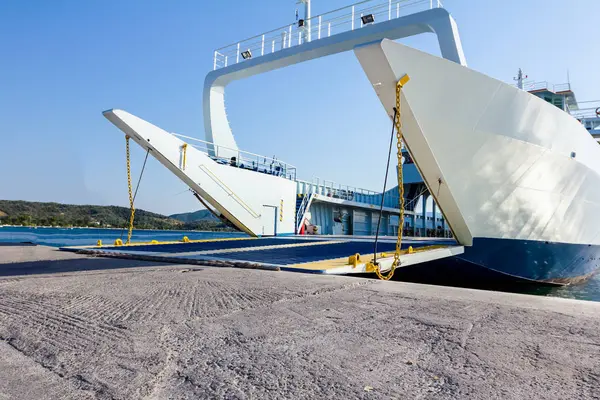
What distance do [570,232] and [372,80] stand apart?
7959 millimetres

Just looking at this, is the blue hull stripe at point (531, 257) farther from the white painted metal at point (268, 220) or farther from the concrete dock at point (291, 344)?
the white painted metal at point (268, 220)

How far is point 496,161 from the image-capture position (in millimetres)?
7844

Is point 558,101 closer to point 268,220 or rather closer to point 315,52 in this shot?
point 315,52

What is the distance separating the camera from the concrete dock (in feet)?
5.70

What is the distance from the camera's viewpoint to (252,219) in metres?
13.7

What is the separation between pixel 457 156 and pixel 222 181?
7408 mm

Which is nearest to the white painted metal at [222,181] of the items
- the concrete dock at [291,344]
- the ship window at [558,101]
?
the concrete dock at [291,344]

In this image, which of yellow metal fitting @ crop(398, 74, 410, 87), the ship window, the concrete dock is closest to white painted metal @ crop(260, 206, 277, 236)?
yellow metal fitting @ crop(398, 74, 410, 87)

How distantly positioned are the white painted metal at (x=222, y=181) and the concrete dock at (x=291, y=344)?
6682mm

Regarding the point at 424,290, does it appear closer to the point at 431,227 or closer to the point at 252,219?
the point at 252,219

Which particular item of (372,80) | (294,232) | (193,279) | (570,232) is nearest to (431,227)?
(294,232)

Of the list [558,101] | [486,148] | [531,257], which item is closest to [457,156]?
[486,148]

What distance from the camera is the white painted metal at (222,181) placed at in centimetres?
1008

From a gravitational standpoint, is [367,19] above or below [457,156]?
above
